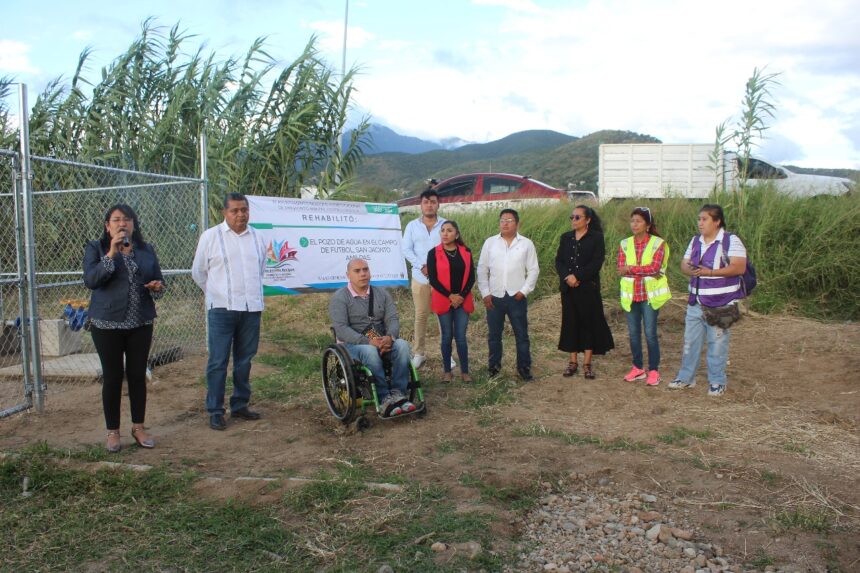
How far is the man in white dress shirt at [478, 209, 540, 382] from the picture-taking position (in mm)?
6645

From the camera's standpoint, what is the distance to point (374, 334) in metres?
5.59

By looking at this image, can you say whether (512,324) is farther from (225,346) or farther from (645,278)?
(225,346)

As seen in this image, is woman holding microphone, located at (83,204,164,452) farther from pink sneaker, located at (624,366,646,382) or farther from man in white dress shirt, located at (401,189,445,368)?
pink sneaker, located at (624,366,646,382)

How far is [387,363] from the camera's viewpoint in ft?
18.3

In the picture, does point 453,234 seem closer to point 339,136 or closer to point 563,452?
point 563,452

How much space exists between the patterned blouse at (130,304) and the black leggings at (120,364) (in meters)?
0.05

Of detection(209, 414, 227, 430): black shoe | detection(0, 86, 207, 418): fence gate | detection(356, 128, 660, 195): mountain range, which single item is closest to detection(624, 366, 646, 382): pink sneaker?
detection(209, 414, 227, 430): black shoe

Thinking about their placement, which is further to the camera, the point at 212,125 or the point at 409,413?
the point at 212,125

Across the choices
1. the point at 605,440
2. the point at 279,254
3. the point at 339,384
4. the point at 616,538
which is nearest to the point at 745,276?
the point at 605,440

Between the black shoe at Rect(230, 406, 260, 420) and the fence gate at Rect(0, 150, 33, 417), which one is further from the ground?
the fence gate at Rect(0, 150, 33, 417)

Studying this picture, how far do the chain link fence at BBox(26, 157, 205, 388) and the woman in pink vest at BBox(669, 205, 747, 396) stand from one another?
526 centimetres

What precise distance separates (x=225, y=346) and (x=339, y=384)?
0.94 m

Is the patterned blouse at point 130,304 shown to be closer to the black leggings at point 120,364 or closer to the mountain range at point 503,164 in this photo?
the black leggings at point 120,364

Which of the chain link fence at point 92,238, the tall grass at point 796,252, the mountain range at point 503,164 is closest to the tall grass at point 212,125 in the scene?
the chain link fence at point 92,238
